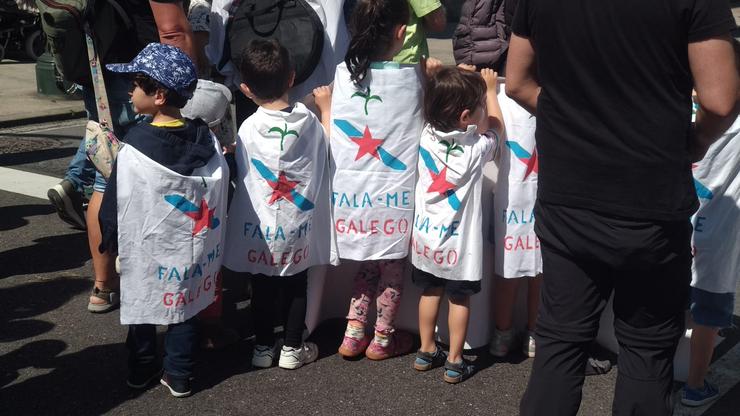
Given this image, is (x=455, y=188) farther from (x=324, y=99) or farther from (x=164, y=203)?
(x=164, y=203)

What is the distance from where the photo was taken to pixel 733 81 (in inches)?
89.4

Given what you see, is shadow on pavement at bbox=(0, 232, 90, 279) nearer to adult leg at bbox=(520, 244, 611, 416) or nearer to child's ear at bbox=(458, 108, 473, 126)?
child's ear at bbox=(458, 108, 473, 126)

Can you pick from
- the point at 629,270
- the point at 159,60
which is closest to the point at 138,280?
the point at 159,60

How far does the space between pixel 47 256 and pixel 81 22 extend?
1.71 meters

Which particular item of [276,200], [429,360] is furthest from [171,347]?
[429,360]

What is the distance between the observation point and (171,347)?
3408 millimetres

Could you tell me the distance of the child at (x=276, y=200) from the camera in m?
3.51

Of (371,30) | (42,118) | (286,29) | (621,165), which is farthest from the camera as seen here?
(42,118)

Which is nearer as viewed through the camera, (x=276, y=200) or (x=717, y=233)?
(x=717, y=233)

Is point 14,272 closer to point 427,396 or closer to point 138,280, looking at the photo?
point 138,280

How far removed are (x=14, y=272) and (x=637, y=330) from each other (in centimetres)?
357

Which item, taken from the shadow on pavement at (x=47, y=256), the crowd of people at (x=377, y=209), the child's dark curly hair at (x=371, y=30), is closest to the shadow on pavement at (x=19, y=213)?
the shadow on pavement at (x=47, y=256)

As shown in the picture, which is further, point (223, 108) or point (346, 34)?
point (346, 34)

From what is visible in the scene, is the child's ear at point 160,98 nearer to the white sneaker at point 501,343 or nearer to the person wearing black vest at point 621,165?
the person wearing black vest at point 621,165
